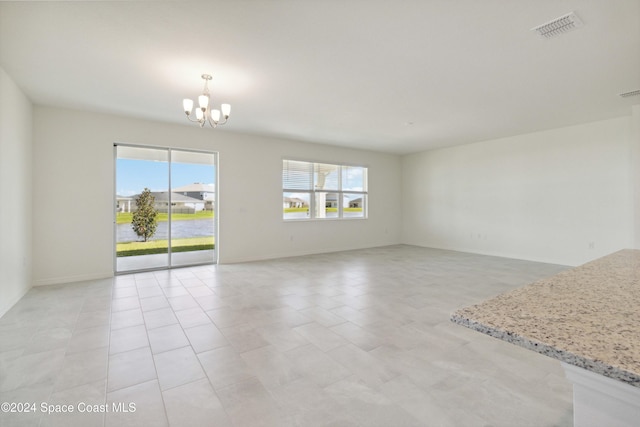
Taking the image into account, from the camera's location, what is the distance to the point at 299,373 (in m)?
2.16

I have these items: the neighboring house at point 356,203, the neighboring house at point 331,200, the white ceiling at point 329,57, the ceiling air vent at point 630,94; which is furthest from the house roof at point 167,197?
the ceiling air vent at point 630,94

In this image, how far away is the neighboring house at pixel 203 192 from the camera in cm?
595

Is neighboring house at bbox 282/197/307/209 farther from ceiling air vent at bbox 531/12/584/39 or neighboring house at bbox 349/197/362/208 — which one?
ceiling air vent at bbox 531/12/584/39

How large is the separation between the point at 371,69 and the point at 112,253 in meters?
5.03

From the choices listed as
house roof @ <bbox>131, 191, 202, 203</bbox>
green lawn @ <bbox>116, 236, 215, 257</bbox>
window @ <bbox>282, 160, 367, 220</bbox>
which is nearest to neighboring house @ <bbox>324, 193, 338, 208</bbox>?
window @ <bbox>282, 160, 367, 220</bbox>

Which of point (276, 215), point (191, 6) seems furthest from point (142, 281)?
point (191, 6)

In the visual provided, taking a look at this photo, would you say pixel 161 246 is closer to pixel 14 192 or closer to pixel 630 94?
Answer: pixel 14 192

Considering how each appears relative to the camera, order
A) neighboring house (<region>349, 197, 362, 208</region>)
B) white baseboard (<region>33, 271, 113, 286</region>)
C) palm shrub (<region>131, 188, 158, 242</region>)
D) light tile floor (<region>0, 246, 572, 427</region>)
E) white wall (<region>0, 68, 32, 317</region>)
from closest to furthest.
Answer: light tile floor (<region>0, 246, 572, 427</region>), white wall (<region>0, 68, 32, 317</region>), white baseboard (<region>33, 271, 113, 286</region>), palm shrub (<region>131, 188, 158, 242</region>), neighboring house (<region>349, 197, 362, 208</region>)

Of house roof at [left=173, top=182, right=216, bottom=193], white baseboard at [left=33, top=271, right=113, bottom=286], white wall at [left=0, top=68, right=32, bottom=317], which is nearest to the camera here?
white wall at [left=0, top=68, right=32, bottom=317]

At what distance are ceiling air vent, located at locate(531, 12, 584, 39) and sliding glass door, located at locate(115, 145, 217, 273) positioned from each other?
5.46 m

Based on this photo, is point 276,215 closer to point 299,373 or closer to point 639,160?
point 299,373

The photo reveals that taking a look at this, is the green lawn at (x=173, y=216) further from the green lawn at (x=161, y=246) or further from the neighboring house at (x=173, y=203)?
the green lawn at (x=161, y=246)

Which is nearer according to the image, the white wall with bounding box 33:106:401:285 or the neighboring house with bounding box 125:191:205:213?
the white wall with bounding box 33:106:401:285

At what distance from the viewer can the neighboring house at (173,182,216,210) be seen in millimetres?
5953
